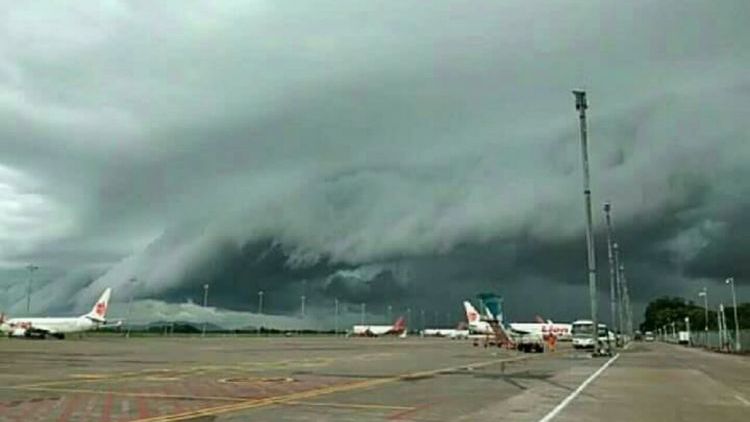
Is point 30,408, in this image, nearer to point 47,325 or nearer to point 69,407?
point 69,407

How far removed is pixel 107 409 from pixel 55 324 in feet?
375

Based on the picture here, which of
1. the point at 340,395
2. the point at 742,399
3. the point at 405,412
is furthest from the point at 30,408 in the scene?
the point at 742,399

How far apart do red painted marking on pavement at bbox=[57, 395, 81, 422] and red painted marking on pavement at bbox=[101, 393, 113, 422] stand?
71 centimetres

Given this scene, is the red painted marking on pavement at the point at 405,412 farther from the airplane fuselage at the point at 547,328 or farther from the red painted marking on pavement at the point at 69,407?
the airplane fuselage at the point at 547,328

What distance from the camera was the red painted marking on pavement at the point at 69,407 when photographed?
17094 mm

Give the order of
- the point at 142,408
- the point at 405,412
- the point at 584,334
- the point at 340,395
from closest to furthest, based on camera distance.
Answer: the point at 405,412 → the point at 142,408 → the point at 340,395 → the point at 584,334

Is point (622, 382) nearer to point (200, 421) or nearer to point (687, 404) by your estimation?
point (687, 404)

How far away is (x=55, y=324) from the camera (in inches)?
4867

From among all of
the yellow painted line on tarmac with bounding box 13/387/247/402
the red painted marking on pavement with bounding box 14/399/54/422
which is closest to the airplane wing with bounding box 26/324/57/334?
the yellow painted line on tarmac with bounding box 13/387/247/402

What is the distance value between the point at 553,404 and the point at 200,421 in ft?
31.2

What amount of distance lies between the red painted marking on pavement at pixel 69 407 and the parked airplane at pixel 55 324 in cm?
10786

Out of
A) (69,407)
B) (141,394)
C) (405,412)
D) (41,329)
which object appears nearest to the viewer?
(405,412)

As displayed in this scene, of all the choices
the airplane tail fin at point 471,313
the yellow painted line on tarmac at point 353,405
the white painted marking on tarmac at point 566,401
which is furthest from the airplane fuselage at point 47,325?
the yellow painted line on tarmac at point 353,405

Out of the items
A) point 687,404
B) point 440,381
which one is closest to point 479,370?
point 440,381
